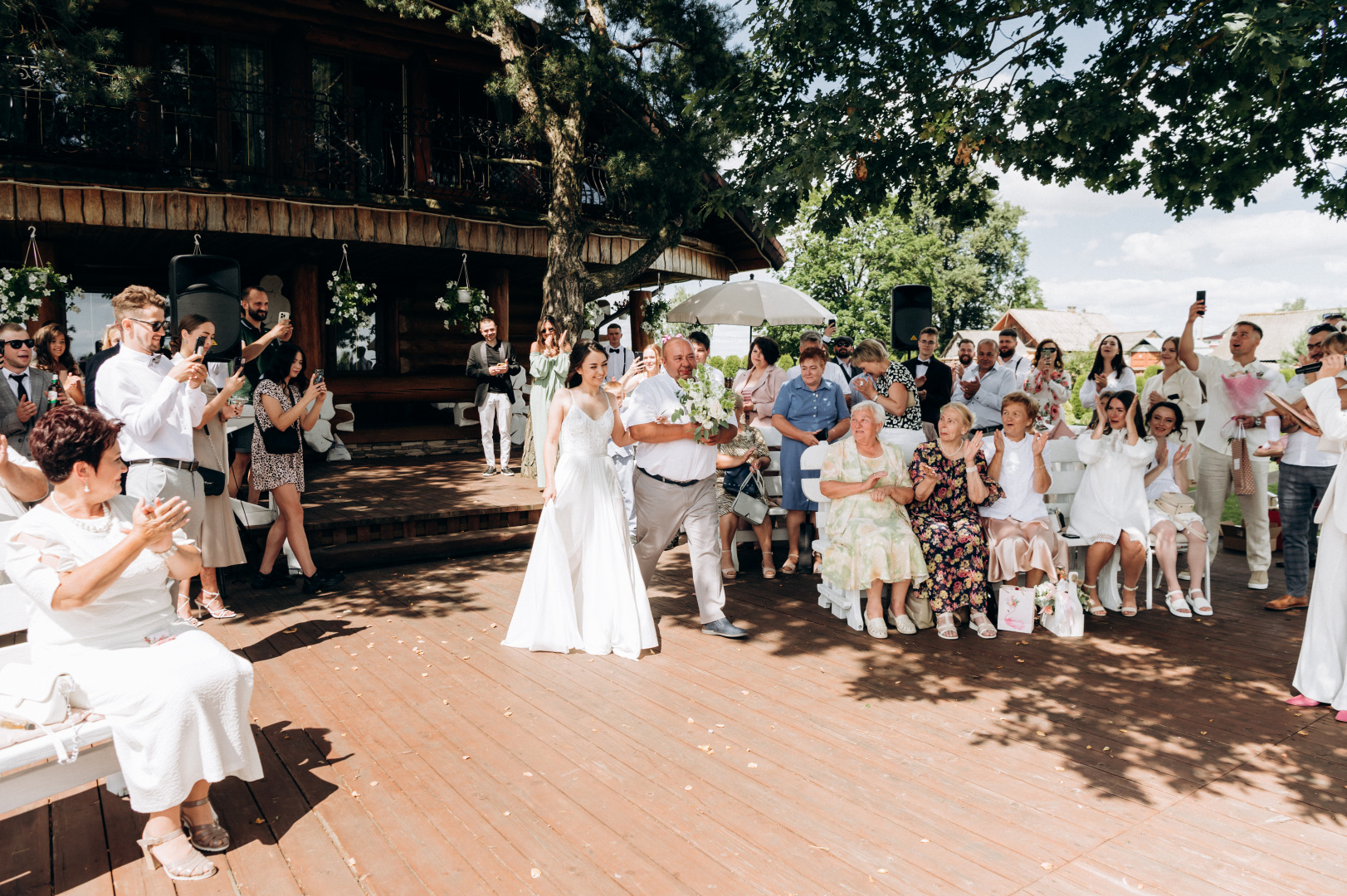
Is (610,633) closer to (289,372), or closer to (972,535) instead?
(972,535)

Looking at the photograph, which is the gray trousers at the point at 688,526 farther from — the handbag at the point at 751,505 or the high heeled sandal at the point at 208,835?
the high heeled sandal at the point at 208,835

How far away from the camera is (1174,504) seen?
5.93 metres

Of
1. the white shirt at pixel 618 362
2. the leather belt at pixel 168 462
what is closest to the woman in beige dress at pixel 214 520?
the leather belt at pixel 168 462

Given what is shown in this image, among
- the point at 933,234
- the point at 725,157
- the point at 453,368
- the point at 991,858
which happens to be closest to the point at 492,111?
the point at 453,368

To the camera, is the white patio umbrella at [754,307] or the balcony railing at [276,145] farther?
the white patio umbrella at [754,307]

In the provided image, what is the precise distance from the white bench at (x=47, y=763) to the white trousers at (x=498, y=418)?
290 inches

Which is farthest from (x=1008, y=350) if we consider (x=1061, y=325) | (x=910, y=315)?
(x=1061, y=325)

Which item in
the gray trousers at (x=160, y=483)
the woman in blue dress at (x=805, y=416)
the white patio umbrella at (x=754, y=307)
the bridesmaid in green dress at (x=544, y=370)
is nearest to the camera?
the gray trousers at (x=160, y=483)

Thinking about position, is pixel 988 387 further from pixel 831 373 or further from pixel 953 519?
pixel 953 519

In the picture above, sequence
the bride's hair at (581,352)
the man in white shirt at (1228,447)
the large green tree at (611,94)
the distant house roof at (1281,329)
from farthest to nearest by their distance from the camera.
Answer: the distant house roof at (1281,329) < the large green tree at (611,94) < the man in white shirt at (1228,447) < the bride's hair at (581,352)

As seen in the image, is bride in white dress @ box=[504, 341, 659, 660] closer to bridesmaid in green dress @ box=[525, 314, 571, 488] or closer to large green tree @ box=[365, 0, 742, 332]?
bridesmaid in green dress @ box=[525, 314, 571, 488]

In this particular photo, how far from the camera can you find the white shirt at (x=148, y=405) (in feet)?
13.3

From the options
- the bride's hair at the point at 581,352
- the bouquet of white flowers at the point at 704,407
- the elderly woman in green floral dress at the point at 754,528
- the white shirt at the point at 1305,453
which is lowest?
the elderly woman in green floral dress at the point at 754,528

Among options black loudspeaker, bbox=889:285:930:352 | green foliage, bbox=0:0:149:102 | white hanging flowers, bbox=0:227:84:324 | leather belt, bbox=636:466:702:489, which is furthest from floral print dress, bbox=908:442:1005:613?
white hanging flowers, bbox=0:227:84:324
